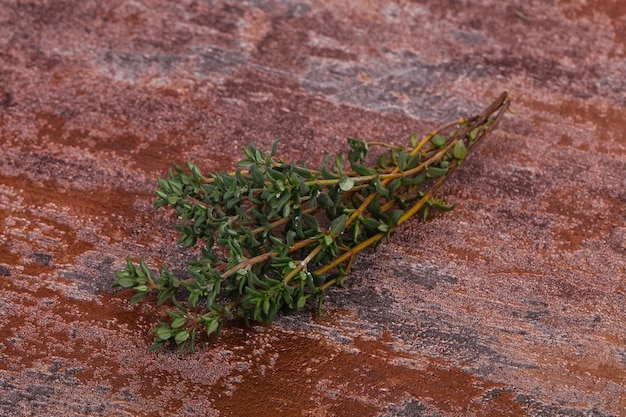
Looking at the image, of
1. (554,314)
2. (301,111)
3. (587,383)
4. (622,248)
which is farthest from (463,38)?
(587,383)

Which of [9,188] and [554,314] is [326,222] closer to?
[554,314]

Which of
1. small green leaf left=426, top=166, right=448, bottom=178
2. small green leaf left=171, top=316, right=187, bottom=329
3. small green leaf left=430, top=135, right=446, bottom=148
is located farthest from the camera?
small green leaf left=430, top=135, right=446, bottom=148

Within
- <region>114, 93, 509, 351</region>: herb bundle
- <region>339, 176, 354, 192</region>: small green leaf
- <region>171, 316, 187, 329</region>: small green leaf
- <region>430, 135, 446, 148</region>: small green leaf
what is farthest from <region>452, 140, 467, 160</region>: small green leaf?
<region>171, 316, 187, 329</region>: small green leaf

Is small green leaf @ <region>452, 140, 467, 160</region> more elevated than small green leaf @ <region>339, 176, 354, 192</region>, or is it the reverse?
small green leaf @ <region>452, 140, 467, 160</region>

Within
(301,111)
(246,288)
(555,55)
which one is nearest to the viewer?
(246,288)

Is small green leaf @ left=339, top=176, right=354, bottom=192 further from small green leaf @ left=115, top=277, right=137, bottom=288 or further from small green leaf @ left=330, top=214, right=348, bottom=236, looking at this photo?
small green leaf @ left=115, top=277, right=137, bottom=288

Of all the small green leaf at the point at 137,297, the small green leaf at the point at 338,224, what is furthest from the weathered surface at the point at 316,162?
the small green leaf at the point at 338,224
